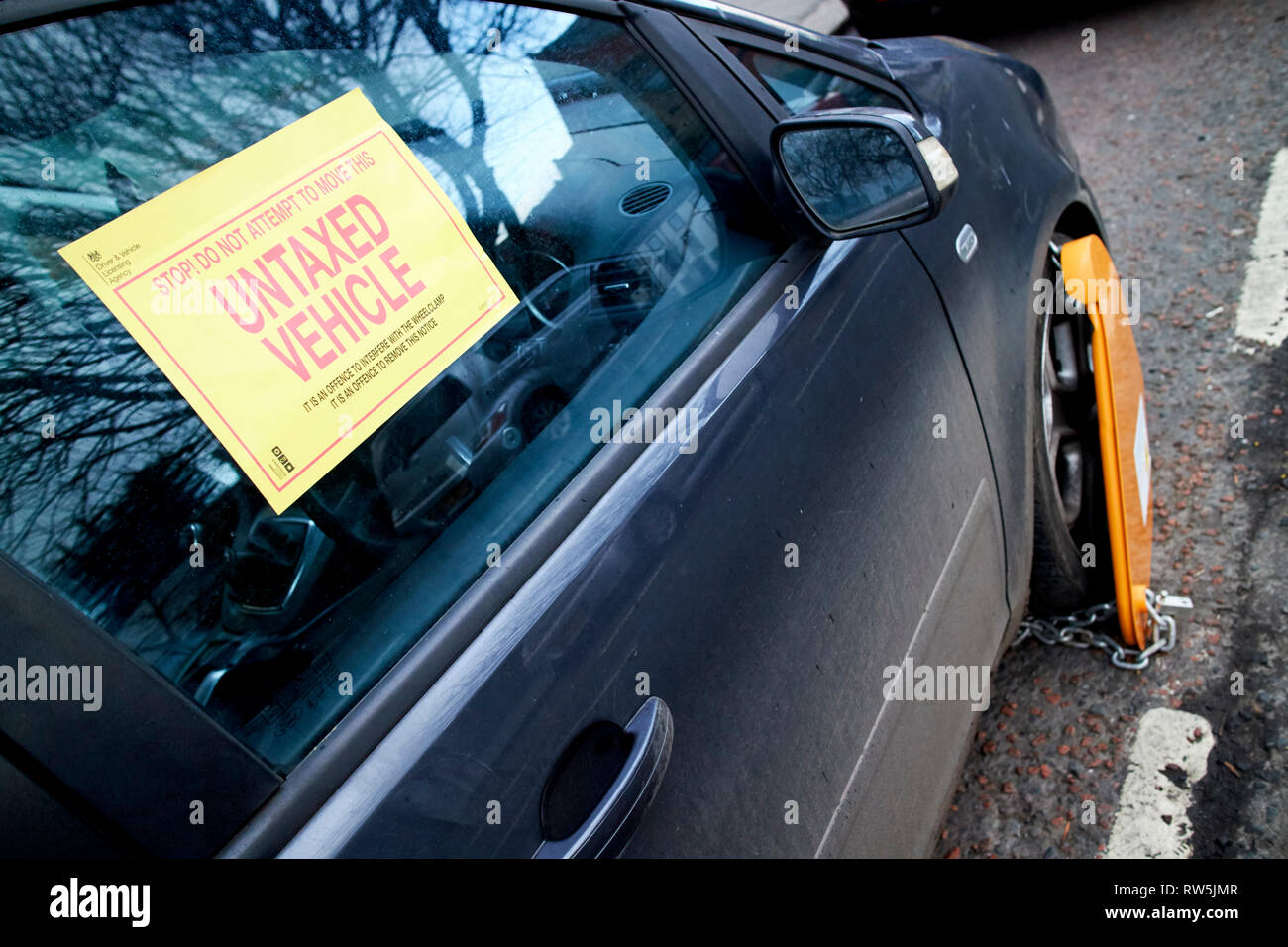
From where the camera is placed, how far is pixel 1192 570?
262 centimetres

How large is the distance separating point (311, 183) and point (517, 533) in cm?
51

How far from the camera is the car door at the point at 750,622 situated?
3.27 feet

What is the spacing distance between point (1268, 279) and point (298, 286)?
375cm

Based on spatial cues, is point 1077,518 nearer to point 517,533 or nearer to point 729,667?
point 729,667

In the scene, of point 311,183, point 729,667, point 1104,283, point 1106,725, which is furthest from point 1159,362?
point 311,183

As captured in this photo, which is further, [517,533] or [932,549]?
[932,549]

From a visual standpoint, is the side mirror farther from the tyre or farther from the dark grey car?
the tyre

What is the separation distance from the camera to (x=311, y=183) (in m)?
1.12

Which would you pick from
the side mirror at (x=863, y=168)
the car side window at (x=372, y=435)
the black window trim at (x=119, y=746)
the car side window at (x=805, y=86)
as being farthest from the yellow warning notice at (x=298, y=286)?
the car side window at (x=805, y=86)

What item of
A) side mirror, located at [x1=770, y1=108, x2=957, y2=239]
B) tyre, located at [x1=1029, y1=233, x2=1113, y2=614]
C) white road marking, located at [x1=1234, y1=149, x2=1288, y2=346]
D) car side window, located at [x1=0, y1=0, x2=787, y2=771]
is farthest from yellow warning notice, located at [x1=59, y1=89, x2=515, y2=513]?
white road marking, located at [x1=1234, y1=149, x2=1288, y2=346]

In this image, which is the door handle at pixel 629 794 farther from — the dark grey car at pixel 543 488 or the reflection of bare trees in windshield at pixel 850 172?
the reflection of bare trees in windshield at pixel 850 172

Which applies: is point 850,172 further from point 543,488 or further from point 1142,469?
point 1142,469

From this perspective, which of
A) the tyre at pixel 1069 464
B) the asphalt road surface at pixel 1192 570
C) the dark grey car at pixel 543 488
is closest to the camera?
the dark grey car at pixel 543 488
